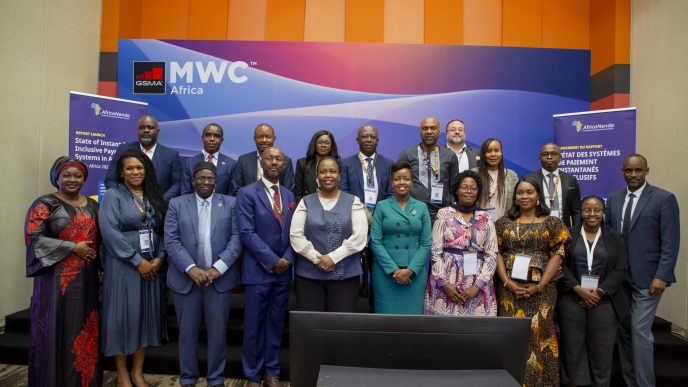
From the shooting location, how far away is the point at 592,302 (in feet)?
10.2

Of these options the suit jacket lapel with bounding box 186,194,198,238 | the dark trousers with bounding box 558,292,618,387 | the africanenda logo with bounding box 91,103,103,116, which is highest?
the africanenda logo with bounding box 91,103,103,116

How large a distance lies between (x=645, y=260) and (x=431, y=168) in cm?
173

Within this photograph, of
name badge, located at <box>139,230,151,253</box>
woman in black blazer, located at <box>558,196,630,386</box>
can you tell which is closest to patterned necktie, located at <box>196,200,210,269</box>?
name badge, located at <box>139,230,151,253</box>

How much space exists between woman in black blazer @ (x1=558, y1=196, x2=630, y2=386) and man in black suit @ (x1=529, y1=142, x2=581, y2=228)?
47cm

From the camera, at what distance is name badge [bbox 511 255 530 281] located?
3.03m

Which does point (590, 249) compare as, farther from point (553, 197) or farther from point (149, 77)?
point (149, 77)

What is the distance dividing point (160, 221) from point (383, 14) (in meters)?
4.11

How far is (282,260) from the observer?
3135 millimetres

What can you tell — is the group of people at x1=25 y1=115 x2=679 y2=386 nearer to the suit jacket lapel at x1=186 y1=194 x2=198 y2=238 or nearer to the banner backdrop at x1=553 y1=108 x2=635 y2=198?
the suit jacket lapel at x1=186 y1=194 x2=198 y2=238

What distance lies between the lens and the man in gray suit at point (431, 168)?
375 cm

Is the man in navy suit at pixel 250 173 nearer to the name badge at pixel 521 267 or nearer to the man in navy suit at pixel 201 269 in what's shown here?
the man in navy suit at pixel 201 269

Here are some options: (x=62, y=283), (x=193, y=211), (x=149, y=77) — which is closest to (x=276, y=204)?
(x=193, y=211)

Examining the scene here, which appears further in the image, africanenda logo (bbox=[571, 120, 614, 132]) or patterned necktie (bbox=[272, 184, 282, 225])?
africanenda logo (bbox=[571, 120, 614, 132])

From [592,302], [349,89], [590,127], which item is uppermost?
[349,89]
